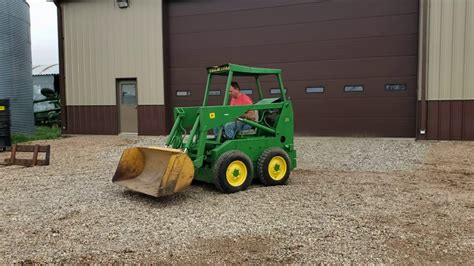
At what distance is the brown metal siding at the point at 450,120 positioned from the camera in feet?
35.3

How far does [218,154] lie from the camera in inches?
242

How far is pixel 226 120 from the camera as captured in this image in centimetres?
632

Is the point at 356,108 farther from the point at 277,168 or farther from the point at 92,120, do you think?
the point at 92,120

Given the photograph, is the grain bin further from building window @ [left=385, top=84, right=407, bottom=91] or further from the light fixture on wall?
building window @ [left=385, top=84, right=407, bottom=91]

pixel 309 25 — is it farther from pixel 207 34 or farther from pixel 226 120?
pixel 226 120

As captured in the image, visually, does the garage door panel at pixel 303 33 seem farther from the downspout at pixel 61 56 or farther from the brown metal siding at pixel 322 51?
the downspout at pixel 61 56

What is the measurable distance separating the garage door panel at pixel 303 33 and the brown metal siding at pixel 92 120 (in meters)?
3.04

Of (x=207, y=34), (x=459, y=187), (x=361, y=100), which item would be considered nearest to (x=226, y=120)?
(x=459, y=187)

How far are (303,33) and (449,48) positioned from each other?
142 inches

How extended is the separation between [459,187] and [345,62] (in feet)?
19.8

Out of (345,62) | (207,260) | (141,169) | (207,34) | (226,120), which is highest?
(207,34)

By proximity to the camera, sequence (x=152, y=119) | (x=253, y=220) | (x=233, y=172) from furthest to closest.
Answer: (x=152, y=119)
(x=233, y=172)
(x=253, y=220)

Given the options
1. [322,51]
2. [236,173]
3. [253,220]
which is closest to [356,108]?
[322,51]

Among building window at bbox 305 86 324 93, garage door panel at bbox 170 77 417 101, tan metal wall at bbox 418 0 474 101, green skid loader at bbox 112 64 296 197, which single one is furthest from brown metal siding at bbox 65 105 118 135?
tan metal wall at bbox 418 0 474 101
